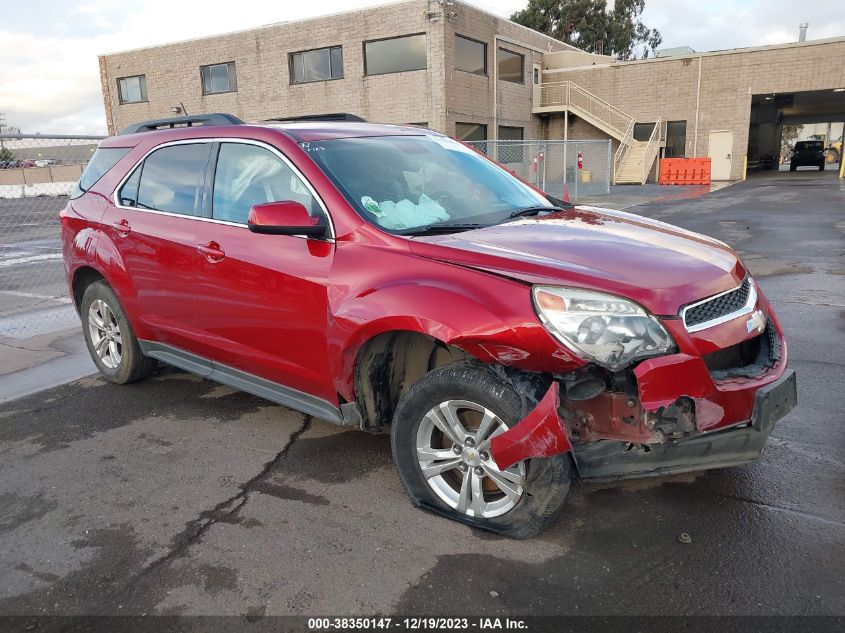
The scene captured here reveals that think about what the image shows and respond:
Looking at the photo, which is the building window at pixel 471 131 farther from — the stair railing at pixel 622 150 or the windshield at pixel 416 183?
the windshield at pixel 416 183

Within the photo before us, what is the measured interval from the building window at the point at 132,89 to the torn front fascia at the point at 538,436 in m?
35.3

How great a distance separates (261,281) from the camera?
Result: 3.65m

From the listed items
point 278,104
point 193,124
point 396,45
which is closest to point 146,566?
point 193,124

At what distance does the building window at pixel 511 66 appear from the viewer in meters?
29.3

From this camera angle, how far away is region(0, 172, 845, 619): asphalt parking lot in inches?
104

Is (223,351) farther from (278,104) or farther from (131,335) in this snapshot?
(278,104)

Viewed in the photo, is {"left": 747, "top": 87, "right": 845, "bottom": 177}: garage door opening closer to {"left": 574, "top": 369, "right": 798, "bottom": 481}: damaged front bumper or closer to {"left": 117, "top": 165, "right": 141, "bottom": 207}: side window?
{"left": 117, "top": 165, "right": 141, "bottom": 207}: side window

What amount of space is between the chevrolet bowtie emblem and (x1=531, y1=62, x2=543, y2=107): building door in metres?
31.1

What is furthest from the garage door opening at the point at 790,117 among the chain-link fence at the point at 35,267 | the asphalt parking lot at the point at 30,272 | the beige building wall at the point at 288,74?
the chain-link fence at the point at 35,267

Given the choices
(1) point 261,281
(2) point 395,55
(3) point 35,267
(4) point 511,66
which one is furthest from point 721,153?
(1) point 261,281

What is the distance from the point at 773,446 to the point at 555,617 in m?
2.03

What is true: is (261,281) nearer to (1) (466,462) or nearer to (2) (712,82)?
(1) (466,462)

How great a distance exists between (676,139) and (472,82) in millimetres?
11355

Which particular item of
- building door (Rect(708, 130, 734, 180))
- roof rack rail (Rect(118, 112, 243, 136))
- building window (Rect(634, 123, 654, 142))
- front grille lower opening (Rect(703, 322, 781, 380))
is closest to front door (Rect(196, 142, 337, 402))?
roof rack rail (Rect(118, 112, 243, 136))
